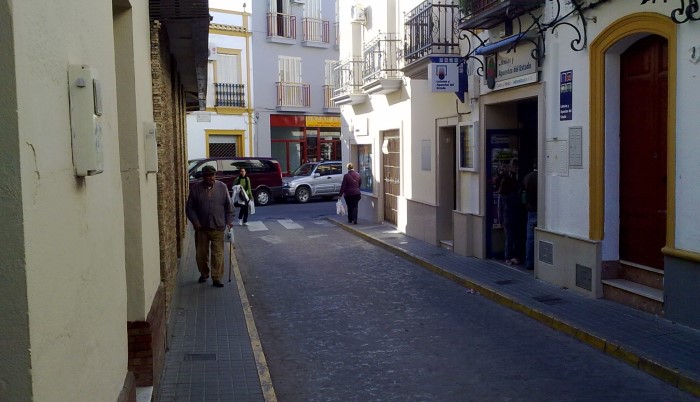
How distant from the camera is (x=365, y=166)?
21.8 meters

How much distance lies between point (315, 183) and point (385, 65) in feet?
41.7

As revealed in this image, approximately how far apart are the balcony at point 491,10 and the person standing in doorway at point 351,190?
8430mm

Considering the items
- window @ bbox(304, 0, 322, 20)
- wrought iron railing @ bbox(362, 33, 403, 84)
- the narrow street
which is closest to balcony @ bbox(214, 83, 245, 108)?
window @ bbox(304, 0, 322, 20)

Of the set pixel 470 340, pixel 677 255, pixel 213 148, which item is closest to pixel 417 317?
pixel 470 340

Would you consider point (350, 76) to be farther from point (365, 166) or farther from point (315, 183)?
point (315, 183)

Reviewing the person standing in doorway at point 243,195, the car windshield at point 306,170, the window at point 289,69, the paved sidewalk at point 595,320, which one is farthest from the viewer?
the window at point 289,69

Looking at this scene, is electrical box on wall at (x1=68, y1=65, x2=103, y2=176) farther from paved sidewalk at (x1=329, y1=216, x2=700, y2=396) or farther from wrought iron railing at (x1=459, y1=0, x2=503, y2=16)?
wrought iron railing at (x1=459, y1=0, x2=503, y2=16)

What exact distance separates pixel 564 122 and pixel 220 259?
576 cm

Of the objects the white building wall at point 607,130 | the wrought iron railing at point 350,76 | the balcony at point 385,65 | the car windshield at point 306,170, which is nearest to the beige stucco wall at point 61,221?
the white building wall at point 607,130

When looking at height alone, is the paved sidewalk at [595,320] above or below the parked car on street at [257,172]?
below

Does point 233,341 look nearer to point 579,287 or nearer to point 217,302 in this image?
point 217,302

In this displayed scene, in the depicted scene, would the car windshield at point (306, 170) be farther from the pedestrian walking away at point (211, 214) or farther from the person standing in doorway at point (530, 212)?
the person standing in doorway at point (530, 212)

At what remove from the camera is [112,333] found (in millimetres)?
3672

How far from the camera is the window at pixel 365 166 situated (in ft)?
69.5
